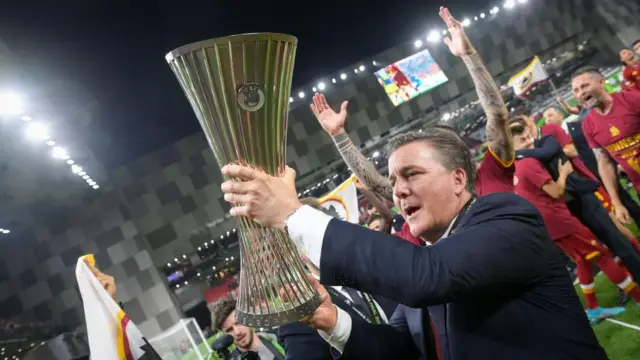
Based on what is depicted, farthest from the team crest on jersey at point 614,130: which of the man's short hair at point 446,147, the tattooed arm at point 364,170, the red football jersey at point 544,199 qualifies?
the man's short hair at point 446,147

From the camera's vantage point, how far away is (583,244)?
2926 mm

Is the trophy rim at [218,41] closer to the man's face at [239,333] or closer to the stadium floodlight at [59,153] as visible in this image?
the man's face at [239,333]

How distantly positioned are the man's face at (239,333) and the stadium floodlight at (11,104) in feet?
12.3

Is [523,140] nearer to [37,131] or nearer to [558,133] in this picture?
[558,133]

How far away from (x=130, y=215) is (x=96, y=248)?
1.06m

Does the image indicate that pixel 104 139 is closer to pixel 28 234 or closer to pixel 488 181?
pixel 28 234

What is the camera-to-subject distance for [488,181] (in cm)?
218

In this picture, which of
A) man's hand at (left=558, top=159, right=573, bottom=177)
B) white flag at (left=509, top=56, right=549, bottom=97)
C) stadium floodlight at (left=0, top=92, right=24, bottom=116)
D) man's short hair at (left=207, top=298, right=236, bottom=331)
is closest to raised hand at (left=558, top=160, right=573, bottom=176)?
man's hand at (left=558, top=159, right=573, bottom=177)

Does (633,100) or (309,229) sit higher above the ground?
(309,229)

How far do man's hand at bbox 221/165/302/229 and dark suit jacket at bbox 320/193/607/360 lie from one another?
98mm

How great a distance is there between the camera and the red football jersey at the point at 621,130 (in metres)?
3.04

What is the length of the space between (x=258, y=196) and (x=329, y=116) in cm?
153

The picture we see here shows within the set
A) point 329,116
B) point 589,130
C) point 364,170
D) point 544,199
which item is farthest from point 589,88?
point 329,116

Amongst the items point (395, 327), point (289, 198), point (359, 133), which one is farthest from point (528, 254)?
point (359, 133)
